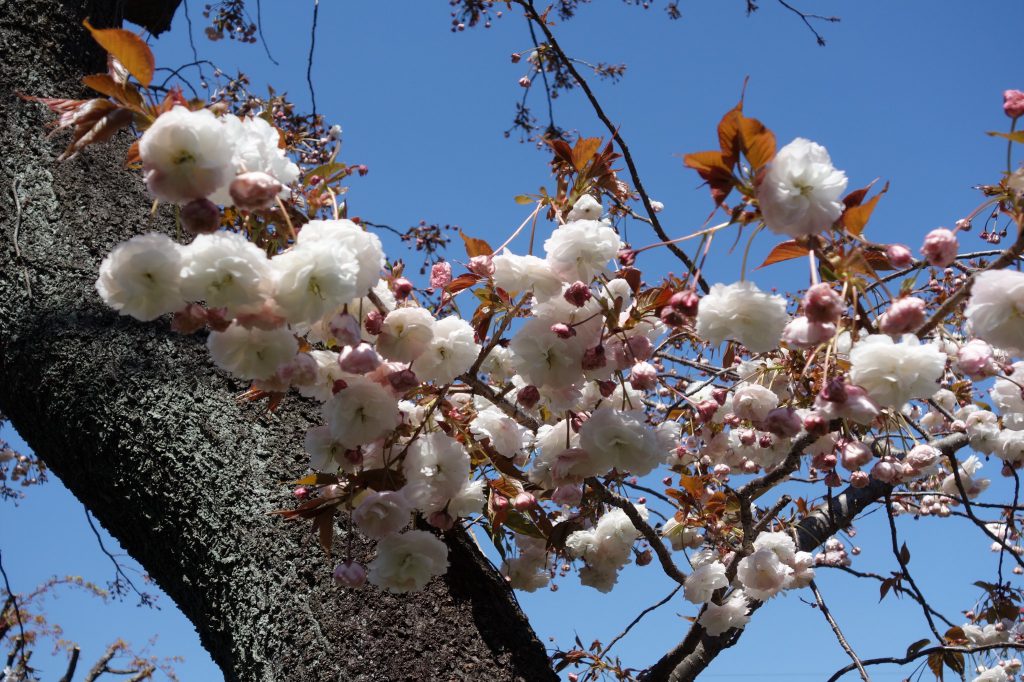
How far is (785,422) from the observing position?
95 centimetres

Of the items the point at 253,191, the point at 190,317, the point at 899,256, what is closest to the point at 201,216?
the point at 253,191

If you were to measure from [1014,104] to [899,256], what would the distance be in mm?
268

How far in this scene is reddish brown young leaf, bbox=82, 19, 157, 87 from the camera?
88cm

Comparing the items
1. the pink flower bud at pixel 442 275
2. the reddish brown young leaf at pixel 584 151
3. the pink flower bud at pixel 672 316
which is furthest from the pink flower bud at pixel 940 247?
the pink flower bud at pixel 442 275

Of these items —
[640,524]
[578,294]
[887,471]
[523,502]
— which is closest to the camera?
[578,294]

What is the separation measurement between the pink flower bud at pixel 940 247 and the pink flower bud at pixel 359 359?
685 millimetres

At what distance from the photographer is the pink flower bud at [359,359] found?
963mm

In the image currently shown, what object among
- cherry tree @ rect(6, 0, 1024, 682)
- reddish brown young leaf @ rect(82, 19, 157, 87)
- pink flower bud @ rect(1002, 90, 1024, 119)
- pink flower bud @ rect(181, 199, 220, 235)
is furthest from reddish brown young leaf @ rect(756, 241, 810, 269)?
reddish brown young leaf @ rect(82, 19, 157, 87)

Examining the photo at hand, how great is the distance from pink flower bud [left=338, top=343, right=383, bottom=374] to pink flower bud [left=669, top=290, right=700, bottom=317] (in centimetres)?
39

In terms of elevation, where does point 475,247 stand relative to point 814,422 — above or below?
above

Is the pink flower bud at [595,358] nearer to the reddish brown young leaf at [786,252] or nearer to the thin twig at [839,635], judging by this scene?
the reddish brown young leaf at [786,252]

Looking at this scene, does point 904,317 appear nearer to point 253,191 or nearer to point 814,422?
point 814,422

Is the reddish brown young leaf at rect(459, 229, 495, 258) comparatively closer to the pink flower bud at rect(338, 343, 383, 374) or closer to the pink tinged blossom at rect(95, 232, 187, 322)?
the pink flower bud at rect(338, 343, 383, 374)

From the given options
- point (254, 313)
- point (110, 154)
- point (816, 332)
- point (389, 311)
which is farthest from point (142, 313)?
point (110, 154)
